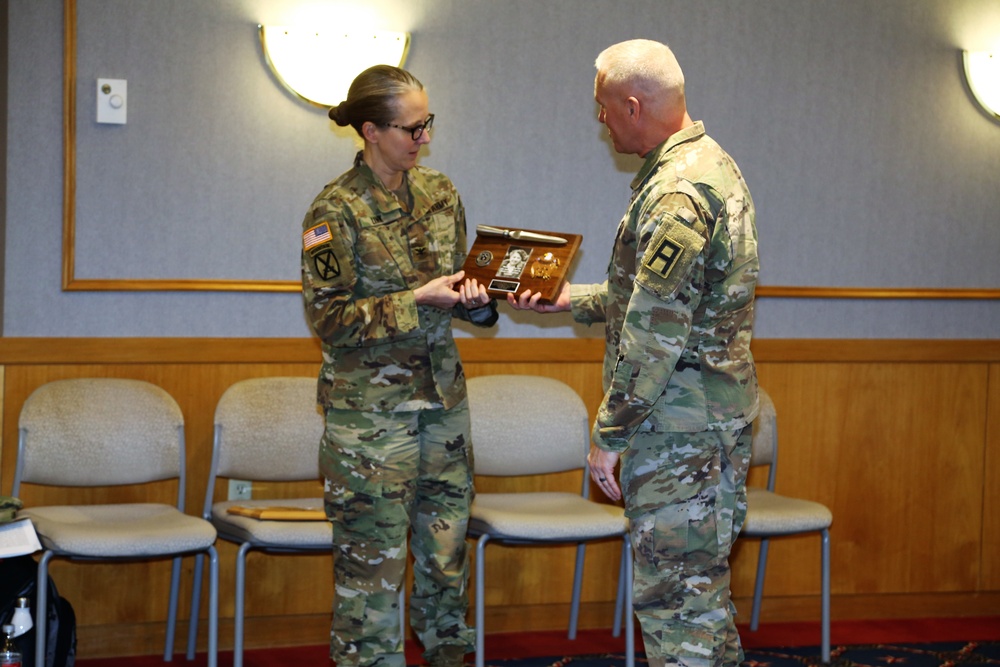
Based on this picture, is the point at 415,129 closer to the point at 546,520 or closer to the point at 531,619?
the point at 546,520

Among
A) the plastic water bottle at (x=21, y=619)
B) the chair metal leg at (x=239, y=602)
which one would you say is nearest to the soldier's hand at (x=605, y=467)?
the chair metal leg at (x=239, y=602)

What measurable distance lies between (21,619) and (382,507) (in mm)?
1068

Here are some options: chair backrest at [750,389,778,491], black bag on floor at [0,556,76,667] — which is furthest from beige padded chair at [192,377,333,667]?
chair backrest at [750,389,778,491]

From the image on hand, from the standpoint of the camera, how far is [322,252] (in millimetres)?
3301

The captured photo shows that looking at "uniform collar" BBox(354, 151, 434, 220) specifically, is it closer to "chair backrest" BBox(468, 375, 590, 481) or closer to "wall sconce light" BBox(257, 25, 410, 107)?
"wall sconce light" BBox(257, 25, 410, 107)

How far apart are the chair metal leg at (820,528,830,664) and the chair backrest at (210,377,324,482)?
185 cm

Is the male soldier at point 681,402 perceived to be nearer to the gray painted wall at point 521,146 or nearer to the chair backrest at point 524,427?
the chair backrest at point 524,427

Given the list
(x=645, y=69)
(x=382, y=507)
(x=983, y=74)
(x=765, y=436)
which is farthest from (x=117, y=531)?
(x=983, y=74)

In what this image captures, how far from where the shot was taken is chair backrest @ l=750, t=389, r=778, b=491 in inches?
183

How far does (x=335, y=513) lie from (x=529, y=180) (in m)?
1.71

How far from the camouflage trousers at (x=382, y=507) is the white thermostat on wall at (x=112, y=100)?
146 centimetres

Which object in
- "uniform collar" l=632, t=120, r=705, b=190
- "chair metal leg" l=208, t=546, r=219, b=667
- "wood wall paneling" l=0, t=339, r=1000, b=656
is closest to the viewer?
"uniform collar" l=632, t=120, r=705, b=190

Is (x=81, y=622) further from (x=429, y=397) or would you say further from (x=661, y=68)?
(x=661, y=68)

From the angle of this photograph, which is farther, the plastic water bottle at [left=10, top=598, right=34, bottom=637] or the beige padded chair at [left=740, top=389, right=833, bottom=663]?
the beige padded chair at [left=740, top=389, right=833, bottom=663]
